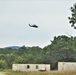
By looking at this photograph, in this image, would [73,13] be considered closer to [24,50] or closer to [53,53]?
[53,53]

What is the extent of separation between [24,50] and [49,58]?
56250 millimetres

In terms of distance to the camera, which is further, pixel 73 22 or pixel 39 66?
pixel 39 66

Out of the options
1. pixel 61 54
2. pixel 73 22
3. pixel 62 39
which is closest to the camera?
pixel 73 22

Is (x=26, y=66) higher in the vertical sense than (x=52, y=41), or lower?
lower

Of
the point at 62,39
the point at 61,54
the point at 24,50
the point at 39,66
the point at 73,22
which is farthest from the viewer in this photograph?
the point at 24,50

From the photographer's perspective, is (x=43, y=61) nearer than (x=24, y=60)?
Yes

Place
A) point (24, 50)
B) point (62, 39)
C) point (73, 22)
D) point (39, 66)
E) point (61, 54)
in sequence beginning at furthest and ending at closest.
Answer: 1. point (24, 50)
2. point (62, 39)
3. point (61, 54)
4. point (39, 66)
5. point (73, 22)

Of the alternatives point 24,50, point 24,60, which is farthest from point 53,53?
point 24,50

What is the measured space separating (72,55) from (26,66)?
32.7ft

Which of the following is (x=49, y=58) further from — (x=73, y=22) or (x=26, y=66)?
(x=73, y=22)

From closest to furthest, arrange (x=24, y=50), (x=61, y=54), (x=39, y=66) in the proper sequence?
(x=39, y=66), (x=61, y=54), (x=24, y=50)

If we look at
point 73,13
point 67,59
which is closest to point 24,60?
point 67,59

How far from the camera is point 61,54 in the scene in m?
79.7

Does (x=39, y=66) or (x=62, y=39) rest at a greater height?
(x=62, y=39)
